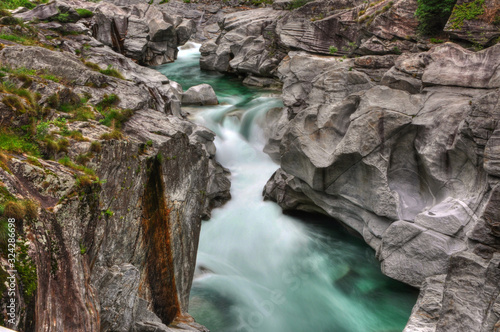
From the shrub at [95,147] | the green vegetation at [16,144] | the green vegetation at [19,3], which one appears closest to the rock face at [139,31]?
the green vegetation at [19,3]

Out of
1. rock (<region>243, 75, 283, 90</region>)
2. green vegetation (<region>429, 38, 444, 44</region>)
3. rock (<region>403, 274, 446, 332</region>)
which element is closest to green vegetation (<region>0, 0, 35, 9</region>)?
rock (<region>243, 75, 283, 90</region>)

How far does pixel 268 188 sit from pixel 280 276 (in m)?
4.98

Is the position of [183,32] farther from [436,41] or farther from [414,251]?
[414,251]

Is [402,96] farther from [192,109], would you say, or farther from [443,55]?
[192,109]

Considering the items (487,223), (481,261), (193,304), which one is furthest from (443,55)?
(193,304)

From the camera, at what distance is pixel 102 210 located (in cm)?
741

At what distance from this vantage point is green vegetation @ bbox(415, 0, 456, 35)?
16281mm

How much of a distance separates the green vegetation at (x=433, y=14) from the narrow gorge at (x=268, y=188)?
0.07 metres

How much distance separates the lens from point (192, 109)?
23578mm

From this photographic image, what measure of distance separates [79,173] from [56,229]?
1496 mm

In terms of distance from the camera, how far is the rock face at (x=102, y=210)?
521 cm

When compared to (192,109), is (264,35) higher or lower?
higher

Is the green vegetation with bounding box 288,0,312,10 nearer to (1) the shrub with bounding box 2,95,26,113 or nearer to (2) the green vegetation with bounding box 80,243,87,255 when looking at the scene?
(1) the shrub with bounding box 2,95,26,113

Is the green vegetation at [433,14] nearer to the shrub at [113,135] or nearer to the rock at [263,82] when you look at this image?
the rock at [263,82]
